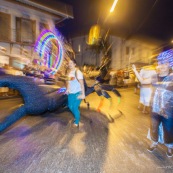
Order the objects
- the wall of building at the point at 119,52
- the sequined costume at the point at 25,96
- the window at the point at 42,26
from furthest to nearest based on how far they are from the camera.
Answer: the wall of building at the point at 119,52
the window at the point at 42,26
the sequined costume at the point at 25,96

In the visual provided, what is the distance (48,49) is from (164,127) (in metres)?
10.4

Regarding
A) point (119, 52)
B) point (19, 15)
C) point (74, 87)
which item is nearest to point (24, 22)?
point (19, 15)

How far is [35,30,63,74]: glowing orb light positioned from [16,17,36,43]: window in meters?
0.56


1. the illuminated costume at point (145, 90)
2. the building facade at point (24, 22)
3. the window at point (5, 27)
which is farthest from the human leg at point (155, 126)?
the window at point (5, 27)

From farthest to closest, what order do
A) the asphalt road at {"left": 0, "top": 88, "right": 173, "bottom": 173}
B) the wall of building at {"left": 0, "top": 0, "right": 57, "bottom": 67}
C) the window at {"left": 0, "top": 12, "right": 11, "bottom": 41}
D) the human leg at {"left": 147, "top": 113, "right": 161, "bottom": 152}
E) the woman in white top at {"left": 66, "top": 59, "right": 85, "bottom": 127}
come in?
the wall of building at {"left": 0, "top": 0, "right": 57, "bottom": 67}
the window at {"left": 0, "top": 12, "right": 11, "bottom": 41}
the woman in white top at {"left": 66, "top": 59, "right": 85, "bottom": 127}
the human leg at {"left": 147, "top": 113, "right": 161, "bottom": 152}
the asphalt road at {"left": 0, "top": 88, "right": 173, "bottom": 173}

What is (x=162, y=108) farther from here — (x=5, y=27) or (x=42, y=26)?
(x=42, y=26)

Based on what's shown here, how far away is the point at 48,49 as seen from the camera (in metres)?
11.0

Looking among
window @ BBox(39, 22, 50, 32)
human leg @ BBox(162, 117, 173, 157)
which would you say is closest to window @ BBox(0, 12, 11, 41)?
window @ BBox(39, 22, 50, 32)

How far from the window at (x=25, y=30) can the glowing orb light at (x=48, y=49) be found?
0.56 metres

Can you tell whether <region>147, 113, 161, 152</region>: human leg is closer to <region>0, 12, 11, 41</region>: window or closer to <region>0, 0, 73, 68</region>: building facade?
<region>0, 0, 73, 68</region>: building facade

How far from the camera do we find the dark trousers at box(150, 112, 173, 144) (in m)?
2.36

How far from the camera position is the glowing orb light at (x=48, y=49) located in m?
10.5

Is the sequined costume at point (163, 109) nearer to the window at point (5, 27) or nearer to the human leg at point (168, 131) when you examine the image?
the human leg at point (168, 131)

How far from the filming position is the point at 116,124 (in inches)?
156
